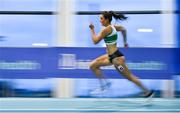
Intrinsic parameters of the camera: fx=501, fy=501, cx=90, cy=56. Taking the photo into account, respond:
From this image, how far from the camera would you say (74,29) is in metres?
9.29

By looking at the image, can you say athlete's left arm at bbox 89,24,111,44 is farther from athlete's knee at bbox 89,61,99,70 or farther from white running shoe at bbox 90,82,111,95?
white running shoe at bbox 90,82,111,95

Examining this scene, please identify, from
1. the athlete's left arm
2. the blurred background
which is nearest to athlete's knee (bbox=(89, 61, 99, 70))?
the athlete's left arm

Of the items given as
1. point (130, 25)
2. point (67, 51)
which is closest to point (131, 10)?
point (130, 25)

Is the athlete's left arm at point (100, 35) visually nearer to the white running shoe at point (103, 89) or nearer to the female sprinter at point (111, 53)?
the female sprinter at point (111, 53)

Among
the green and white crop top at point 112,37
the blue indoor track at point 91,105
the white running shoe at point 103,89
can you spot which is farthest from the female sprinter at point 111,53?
the white running shoe at point 103,89

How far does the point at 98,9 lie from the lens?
29.9 ft

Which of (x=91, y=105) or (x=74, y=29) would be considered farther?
(x=74, y=29)

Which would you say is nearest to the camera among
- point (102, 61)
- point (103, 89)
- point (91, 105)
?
point (91, 105)

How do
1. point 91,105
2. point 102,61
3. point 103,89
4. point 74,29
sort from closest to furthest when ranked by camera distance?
1. point 91,105
2. point 102,61
3. point 103,89
4. point 74,29

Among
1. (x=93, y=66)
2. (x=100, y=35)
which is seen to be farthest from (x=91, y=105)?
(x=100, y=35)

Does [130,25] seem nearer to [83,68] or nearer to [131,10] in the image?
→ [131,10]

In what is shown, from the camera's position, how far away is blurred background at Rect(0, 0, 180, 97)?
8.80 meters

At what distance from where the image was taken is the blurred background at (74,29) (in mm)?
8805

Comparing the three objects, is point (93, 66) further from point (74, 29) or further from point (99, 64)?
point (74, 29)
